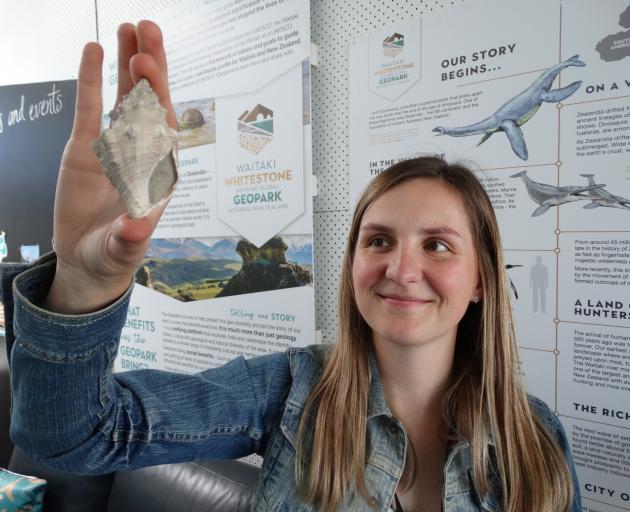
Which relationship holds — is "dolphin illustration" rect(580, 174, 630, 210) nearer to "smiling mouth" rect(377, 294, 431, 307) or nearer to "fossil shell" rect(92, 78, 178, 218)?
"smiling mouth" rect(377, 294, 431, 307)

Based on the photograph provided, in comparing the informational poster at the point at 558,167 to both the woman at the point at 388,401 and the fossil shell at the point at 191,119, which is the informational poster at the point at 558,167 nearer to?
the woman at the point at 388,401

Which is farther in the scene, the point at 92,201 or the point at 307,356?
the point at 307,356

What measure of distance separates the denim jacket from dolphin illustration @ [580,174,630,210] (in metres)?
0.45

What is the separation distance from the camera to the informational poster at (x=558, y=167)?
999 mm

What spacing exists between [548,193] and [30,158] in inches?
96.1

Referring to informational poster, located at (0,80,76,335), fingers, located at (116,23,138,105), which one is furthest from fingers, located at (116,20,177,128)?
informational poster, located at (0,80,76,335)

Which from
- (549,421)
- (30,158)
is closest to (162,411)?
(549,421)

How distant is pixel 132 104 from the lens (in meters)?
0.51

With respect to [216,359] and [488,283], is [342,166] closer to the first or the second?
[488,283]

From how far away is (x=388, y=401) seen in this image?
0.91 m

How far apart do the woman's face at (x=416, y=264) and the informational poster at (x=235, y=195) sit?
0.63 meters

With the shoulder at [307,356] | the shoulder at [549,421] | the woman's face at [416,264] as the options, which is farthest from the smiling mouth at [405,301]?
the shoulder at [549,421]

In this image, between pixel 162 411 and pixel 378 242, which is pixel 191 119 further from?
pixel 162 411

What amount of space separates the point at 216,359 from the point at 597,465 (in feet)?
4.07
